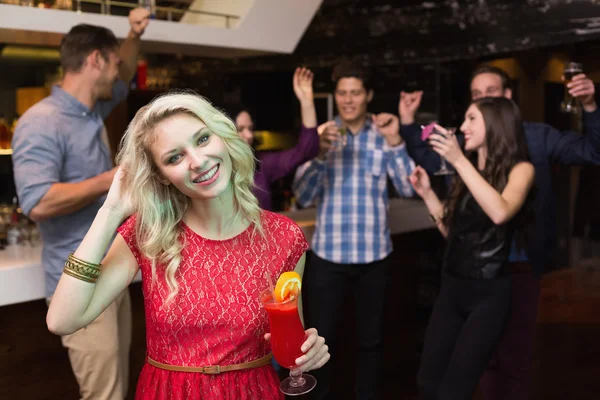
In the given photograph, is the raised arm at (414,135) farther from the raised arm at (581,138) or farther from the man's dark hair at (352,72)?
the raised arm at (581,138)

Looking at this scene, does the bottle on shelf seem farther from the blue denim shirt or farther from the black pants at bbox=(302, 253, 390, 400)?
the black pants at bbox=(302, 253, 390, 400)

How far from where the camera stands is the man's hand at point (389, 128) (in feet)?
12.7

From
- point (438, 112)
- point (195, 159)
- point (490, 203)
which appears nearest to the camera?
point (195, 159)

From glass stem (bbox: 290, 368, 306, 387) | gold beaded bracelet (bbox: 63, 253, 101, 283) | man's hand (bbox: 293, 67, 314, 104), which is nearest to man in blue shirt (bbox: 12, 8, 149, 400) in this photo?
Answer: man's hand (bbox: 293, 67, 314, 104)

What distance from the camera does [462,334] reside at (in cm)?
305

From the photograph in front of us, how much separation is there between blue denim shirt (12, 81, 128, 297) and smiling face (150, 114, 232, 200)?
119 centimetres

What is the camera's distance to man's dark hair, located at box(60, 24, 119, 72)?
3.09 meters

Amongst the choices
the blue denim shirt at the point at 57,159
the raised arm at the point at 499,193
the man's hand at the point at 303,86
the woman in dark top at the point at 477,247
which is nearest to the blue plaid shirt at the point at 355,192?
the man's hand at the point at 303,86

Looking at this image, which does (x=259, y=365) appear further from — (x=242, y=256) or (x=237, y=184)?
(x=237, y=184)

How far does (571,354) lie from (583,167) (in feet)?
4.02

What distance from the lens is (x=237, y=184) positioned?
1.99 metres

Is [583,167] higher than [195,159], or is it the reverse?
[195,159]

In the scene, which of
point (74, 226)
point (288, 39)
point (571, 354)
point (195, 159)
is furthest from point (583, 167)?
point (195, 159)

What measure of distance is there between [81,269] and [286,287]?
49 cm
